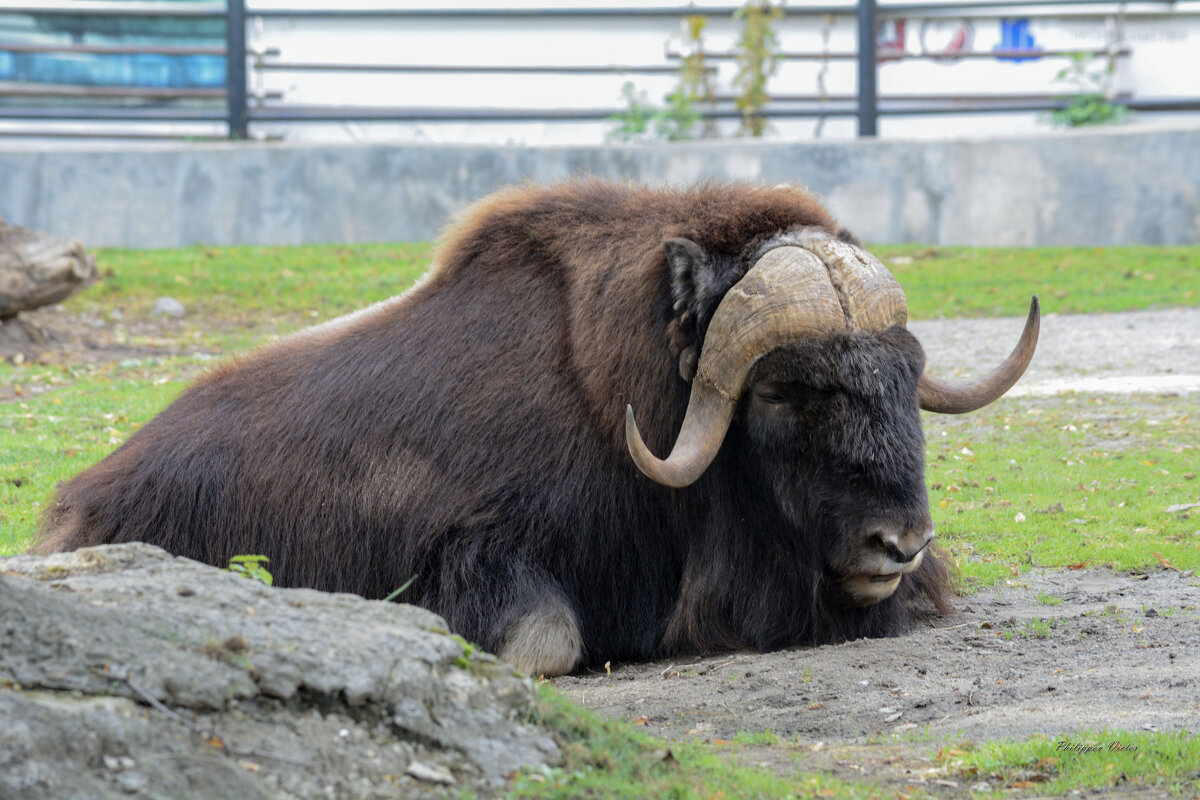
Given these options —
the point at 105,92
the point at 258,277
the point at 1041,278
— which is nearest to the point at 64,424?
the point at 258,277

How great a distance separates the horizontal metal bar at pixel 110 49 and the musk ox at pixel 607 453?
9955mm

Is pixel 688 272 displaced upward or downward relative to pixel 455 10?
downward

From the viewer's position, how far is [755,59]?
13.2 m

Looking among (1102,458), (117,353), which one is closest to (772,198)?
(1102,458)

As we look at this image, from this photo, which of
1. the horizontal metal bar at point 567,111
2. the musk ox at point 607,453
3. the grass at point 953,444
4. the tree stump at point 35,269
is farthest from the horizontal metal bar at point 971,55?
the musk ox at point 607,453

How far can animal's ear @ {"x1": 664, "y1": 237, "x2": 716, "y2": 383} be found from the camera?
386cm

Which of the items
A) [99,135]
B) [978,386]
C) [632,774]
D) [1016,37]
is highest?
[1016,37]

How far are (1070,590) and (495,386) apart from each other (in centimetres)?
201

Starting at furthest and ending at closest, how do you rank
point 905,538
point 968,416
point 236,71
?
1. point 236,71
2. point 968,416
3. point 905,538

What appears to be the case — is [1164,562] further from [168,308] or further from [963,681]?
[168,308]

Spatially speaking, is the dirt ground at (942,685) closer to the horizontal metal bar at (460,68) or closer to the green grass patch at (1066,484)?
the green grass patch at (1066,484)

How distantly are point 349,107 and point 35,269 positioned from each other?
516 cm

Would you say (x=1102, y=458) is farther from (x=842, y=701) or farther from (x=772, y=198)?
(x=842, y=701)

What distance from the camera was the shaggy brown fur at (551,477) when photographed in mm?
3893
